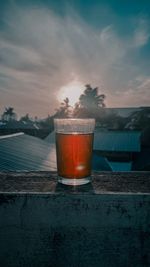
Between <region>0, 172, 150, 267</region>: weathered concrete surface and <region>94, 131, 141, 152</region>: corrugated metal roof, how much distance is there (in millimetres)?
12900

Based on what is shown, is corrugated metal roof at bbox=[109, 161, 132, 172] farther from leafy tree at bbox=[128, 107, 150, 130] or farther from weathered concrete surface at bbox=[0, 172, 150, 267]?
weathered concrete surface at bbox=[0, 172, 150, 267]

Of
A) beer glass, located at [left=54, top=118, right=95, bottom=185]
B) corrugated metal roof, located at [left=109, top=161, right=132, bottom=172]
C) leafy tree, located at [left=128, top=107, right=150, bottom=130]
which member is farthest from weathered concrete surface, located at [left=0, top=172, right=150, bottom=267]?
leafy tree, located at [left=128, top=107, right=150, bottom=130]

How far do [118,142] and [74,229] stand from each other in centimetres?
1391

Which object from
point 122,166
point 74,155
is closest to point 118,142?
point 122,166

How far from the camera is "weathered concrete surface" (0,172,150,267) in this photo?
0.77 metres

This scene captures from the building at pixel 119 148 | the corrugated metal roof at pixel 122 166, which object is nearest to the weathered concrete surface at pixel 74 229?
the corrugated metal roof at pixel 122 166

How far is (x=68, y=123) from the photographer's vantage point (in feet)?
2.99

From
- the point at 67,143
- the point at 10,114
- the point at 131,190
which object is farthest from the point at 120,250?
the point at 10,114

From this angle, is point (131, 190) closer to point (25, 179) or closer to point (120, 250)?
point (120, 250)

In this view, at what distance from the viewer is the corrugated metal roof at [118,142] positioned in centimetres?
1354

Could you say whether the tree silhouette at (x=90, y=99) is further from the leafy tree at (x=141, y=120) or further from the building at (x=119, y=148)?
the building at (x=119, y=148)

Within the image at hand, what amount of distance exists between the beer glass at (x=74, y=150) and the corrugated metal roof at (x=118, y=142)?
12.8 m

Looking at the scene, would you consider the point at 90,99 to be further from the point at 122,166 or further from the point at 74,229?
the point at 74,229

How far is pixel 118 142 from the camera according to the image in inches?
566
